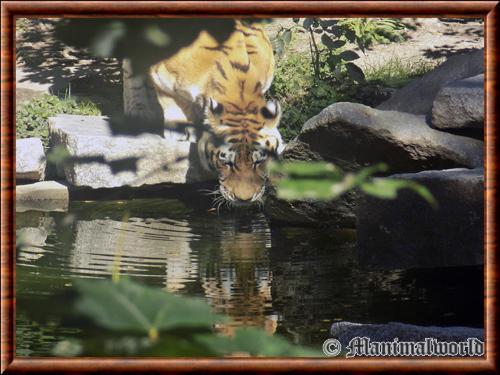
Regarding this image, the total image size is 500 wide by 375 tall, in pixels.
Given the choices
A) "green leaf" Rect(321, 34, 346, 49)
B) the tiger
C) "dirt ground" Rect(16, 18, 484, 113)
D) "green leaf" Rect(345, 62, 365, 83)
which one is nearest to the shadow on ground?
"dirt ground" Rect(16, 18, 484, 113)

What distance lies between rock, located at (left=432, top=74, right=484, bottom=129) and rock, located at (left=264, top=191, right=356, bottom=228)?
0.44 metres

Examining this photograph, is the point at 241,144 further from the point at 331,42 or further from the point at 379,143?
the point at 379,143

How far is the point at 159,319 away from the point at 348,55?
1.95m

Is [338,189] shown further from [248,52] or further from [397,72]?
[397,72]

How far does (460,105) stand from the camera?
2.59 metres

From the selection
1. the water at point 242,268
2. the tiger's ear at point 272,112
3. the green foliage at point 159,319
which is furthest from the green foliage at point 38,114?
the green foliage at point 159,319

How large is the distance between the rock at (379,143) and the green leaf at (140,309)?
1.46m

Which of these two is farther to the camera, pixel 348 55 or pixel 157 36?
pixel 348 55

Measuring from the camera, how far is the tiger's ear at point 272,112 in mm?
1865

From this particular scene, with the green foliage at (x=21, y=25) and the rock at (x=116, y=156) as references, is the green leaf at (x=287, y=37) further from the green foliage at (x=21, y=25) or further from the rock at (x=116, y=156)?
the green foliage at (x=21, y=25)

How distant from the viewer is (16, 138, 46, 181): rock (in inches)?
79.0

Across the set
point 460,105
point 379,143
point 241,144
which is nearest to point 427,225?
point 379,143
